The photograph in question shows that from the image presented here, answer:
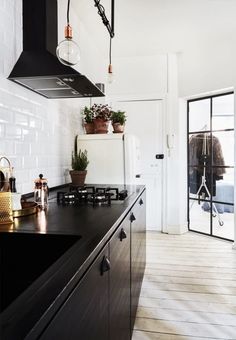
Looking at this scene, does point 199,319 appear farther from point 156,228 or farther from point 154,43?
point 154,43

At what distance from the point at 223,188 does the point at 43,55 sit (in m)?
3.16

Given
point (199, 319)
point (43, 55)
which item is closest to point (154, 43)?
point (43, 55)

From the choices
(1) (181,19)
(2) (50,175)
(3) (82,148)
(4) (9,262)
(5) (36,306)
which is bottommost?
(4) (9,262)

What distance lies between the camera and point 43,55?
182 cm

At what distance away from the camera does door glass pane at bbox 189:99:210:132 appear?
14.0 feet

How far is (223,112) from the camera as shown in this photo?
4.08 m

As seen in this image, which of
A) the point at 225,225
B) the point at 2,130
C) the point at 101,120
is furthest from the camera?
the point at 225,225

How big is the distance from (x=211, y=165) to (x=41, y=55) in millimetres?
3124

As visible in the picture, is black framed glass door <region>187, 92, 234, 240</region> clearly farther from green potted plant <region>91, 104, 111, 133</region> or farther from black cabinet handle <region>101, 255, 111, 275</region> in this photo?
black cabinet handle <region>101, 255, 111, 275</region>

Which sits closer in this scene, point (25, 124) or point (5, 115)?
point (5, 115)

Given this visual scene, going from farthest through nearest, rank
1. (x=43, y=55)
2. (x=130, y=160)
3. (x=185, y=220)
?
(x=185, y=220) < (x=130, y=160) < (x=43, y=55)

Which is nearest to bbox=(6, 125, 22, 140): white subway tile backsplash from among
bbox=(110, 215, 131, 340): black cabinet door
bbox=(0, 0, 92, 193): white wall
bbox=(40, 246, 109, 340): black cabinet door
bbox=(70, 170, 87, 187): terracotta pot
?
bbox=(0, 0, 92, 193): white wall

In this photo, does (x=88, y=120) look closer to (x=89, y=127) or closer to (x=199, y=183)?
(x=89, y=127)

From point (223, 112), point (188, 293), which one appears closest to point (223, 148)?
point (223, 112)
